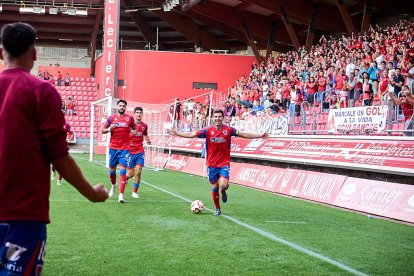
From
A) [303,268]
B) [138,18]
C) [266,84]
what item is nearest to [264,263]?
[303,268]

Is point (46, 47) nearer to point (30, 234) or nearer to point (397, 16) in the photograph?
point (397, 16)

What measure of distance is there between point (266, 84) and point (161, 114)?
6.01 m

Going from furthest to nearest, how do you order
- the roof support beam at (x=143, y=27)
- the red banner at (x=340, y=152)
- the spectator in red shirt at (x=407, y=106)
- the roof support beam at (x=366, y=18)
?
1. the roof support beam at (x=143, y=27)
2. the roof support beam at (x=366, y=18)
3. the spectator in red shirt at (x=407, y=106)
4. the red banner at (x=340, y=152)

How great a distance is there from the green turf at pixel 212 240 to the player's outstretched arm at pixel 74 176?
136 inches

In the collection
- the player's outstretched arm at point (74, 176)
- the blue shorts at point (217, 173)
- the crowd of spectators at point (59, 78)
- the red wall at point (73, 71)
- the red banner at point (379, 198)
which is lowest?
the red banner at point (379, 198)

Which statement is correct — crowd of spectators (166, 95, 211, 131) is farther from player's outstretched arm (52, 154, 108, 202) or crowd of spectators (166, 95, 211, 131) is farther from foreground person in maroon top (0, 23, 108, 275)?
foreground person in maroon top (0, 23, 108, 275)

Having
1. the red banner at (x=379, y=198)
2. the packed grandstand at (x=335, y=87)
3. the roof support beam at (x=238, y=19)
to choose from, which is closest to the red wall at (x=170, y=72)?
the roof support beam at (x=238, y=19)

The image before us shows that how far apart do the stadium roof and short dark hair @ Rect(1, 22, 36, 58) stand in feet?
99.8

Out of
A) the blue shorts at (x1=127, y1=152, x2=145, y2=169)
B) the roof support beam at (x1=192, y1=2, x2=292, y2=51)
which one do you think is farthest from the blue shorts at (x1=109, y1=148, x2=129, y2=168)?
the roof support beam at (x1=192, y1=2, x2=292, y2=51)

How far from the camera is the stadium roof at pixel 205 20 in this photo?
38.9m

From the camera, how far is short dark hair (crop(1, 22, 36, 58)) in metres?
3.72

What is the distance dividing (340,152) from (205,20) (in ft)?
113

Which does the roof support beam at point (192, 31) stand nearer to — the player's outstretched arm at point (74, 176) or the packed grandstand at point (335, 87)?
the packed grandstand at point (335, 87)

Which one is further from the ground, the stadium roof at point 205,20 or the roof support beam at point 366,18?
the stadium roof at point 205,20
